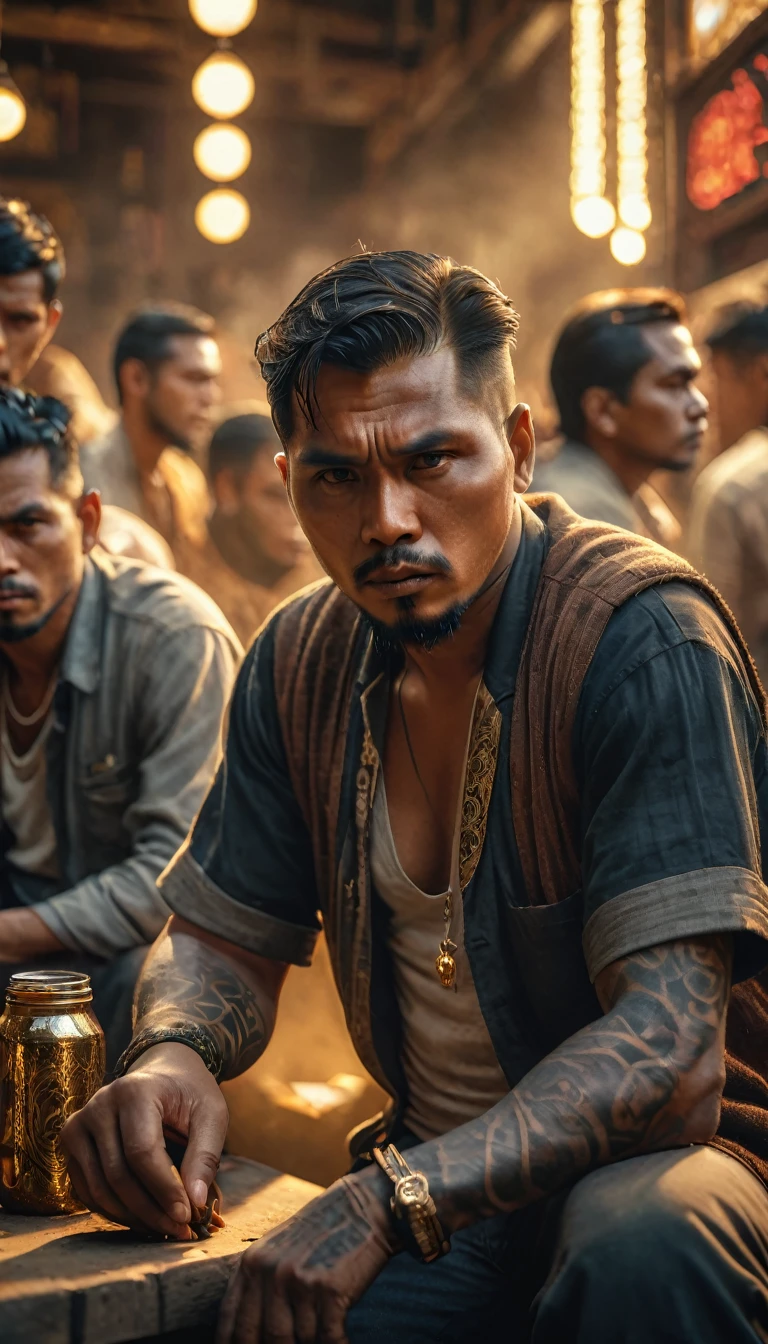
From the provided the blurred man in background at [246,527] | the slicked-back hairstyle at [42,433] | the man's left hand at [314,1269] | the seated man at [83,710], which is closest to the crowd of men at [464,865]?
the man's left hand at [314,1269]

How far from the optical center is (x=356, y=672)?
2428mm

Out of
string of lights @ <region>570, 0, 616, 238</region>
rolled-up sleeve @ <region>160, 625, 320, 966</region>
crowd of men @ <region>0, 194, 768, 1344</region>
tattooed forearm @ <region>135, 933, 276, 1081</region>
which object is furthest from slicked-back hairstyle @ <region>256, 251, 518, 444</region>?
string of lights @ <region>570, 0, 616, 238</region>

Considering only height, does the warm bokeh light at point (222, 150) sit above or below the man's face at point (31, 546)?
above

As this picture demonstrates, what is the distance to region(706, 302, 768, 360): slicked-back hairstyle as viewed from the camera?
5457 mm

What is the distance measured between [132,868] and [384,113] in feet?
38.3

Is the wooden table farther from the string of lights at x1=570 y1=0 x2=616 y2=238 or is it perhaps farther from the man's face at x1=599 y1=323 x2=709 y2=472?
the string of lights at x1=570 y1=0 x2=616 y2=238

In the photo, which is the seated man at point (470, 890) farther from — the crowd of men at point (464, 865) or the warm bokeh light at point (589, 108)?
the warm bokeh light at point (589, 108)

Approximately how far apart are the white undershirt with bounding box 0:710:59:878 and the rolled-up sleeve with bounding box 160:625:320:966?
3.88ft

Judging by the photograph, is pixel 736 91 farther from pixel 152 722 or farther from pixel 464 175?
pixel 152 722

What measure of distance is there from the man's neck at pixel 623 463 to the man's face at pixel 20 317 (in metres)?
1.90

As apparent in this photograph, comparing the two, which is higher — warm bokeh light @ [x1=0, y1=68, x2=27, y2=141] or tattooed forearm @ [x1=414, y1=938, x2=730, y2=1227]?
warm bokeh light @ [x1=0, y1=68, x2=27, y2=141]

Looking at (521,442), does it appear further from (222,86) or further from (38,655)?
(222,86)

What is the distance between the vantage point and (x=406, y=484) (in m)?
2.07

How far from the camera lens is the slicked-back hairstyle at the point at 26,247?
487 centimetres
